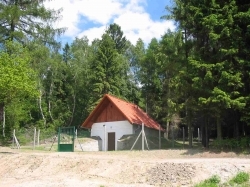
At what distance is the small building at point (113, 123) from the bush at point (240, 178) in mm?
16656

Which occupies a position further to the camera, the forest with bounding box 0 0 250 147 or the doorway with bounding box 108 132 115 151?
the doorway with bounding box 108 132 115 151

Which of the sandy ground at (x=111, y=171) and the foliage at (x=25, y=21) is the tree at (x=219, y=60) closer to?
the sandy ground at (x=111, y=171)

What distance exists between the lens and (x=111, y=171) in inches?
542

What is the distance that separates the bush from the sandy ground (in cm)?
35

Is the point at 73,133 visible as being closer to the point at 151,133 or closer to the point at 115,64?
the point at 151,133

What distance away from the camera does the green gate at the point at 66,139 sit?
23414mm

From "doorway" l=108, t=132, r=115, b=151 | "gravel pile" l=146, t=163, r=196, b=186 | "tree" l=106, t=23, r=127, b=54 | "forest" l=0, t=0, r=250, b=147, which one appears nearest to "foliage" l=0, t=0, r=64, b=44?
"forest" l=0, t=0, r=250, b=147

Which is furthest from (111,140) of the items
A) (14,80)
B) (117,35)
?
(117,35)

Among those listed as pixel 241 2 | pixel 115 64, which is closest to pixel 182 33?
pixel 241 2

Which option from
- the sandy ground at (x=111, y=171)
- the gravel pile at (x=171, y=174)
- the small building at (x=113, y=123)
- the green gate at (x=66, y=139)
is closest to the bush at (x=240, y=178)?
the sandy ground at (x=111, y=171)

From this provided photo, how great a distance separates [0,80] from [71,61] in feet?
111

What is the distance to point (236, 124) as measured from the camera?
799 inches

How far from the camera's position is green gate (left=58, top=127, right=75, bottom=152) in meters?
23.4

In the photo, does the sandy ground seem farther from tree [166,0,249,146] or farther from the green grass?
tree [166,0,249,146]
